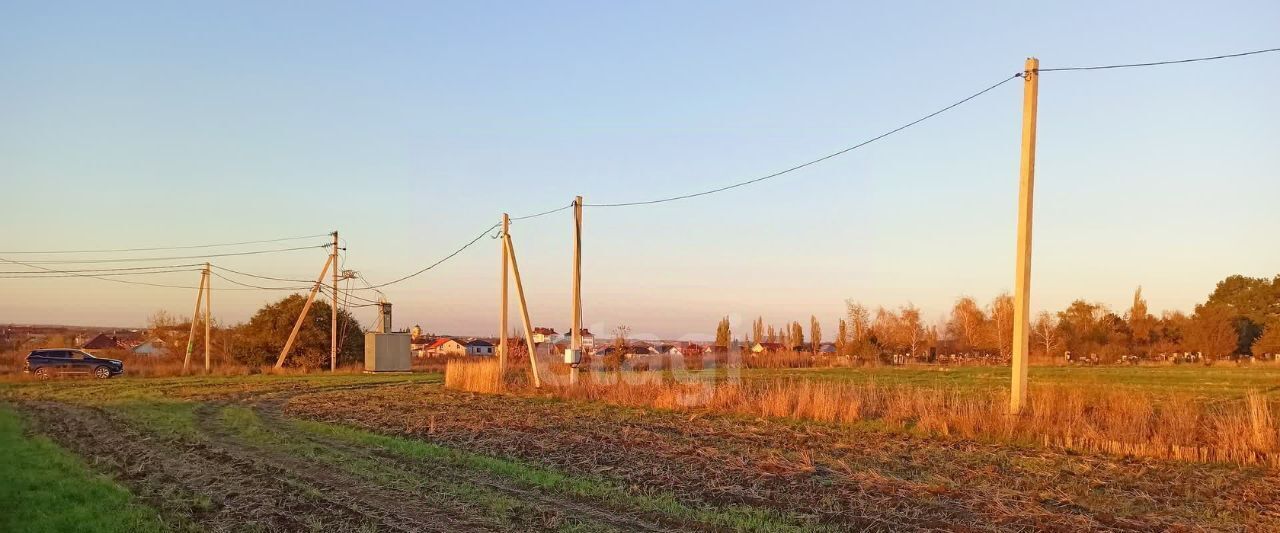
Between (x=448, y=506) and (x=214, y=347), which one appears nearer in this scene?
(x=448, y=506)

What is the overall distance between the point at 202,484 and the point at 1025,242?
12.2 m

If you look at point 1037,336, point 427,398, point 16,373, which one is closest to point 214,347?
point 16,373

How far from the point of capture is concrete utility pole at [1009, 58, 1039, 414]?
13.2 m

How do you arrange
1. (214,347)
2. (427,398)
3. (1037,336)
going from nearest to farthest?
1. (427,398)
2. (214,347)
3. (1037,336)

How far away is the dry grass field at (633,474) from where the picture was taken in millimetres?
7633

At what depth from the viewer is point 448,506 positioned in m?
8.20

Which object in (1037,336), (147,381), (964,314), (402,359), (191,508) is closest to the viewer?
(191,508)

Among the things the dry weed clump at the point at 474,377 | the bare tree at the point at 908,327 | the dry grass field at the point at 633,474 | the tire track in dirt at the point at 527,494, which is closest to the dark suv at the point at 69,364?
the dry weed clump at the point at 474,377

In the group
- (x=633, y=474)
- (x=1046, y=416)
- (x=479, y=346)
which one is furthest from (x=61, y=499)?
(x=479, y=346)

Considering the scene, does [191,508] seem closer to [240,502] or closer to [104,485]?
[240,502]

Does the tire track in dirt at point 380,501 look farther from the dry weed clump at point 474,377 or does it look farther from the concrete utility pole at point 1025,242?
the dry weed clump at point 474,377

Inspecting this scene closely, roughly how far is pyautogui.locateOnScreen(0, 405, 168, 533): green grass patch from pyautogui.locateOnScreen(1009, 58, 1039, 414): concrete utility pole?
39.2 ft

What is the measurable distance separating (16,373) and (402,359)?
15528 millimetres

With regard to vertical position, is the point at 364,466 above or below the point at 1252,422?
below
